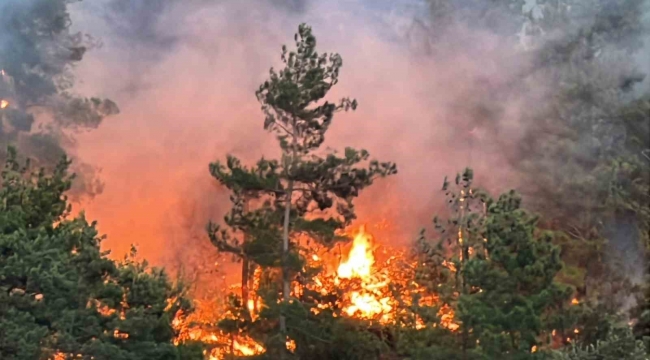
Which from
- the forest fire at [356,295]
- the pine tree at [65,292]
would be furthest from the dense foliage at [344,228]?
the forest fire at [356,295]

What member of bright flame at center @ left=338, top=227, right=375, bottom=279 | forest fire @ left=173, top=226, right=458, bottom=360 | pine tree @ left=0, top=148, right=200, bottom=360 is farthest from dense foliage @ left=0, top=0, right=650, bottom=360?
bright flame at center @ left=338, top=227, right=375, bottom=279

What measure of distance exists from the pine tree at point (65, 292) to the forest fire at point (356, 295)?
137 centimetres

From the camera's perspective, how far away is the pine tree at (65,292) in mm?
9164

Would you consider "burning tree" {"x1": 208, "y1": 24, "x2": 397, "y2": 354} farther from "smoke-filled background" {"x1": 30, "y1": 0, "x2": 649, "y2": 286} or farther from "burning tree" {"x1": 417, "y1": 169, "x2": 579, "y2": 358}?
"smoke-filled background" {"x1": 30, "y1": 0, "x2": 649, "y2": 286}

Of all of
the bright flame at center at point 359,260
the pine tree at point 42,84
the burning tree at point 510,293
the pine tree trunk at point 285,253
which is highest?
the pine tree at point 42,84

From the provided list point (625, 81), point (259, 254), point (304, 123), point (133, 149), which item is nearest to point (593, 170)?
point (625, 81)

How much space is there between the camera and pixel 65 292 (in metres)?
9.41

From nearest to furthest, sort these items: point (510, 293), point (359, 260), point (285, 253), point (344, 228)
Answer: point (510, 293) < point (285, 253) < point (344, 228) < point (359, 260)

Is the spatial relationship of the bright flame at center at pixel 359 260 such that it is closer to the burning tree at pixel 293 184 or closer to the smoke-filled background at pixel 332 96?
the smoke-filled background at pixel 332 96

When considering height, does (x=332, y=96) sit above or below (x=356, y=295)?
above

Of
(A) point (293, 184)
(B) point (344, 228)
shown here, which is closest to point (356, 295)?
(B) point (344, 228)

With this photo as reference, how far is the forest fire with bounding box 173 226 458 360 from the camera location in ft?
39.7

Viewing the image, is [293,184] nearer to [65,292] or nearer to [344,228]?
[344,228]

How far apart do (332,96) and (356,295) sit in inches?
250
